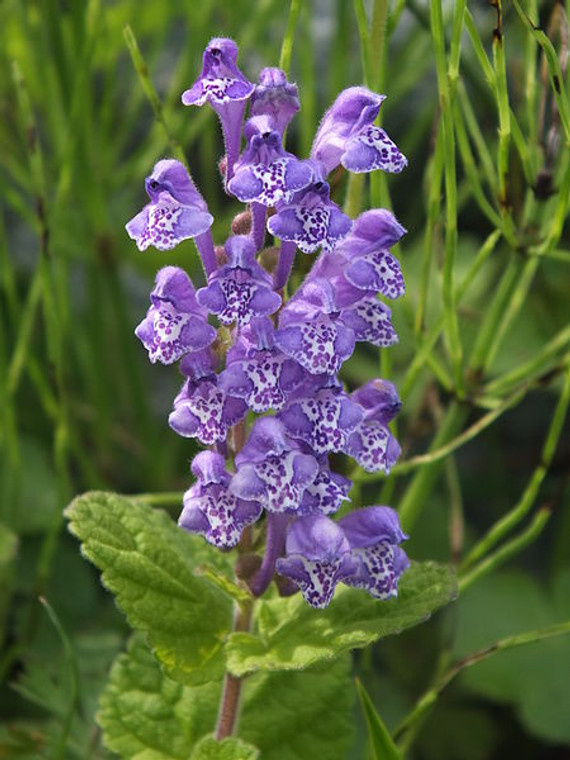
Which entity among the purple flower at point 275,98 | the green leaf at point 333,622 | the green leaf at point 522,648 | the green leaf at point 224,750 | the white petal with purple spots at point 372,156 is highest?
the purple flower at point 275,98

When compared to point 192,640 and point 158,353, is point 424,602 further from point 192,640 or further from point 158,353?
point 158,353

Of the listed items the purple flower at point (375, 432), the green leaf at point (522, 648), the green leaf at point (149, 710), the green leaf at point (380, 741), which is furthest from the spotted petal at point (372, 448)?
the green leaf at point (522, 648)

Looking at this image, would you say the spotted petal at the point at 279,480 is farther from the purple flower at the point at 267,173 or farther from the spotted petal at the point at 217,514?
the purple flower at the point at 267,173

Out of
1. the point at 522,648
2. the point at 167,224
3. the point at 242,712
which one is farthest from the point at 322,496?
the point at 522,648

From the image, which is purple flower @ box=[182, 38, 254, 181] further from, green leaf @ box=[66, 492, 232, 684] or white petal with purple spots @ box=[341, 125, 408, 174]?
green leaf @ box=[66, 492, 232, 684]

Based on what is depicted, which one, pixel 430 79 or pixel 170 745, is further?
pixel 430 79

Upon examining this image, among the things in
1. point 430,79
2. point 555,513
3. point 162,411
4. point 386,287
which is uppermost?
point 430,79

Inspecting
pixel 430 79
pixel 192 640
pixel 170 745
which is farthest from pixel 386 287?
pixel 430 79
